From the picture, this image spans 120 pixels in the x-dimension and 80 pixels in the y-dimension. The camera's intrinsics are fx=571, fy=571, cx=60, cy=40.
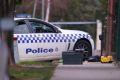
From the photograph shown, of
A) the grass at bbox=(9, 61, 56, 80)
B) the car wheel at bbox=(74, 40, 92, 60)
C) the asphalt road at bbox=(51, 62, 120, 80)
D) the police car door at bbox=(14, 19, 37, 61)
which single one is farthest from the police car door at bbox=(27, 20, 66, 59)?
the grass at bbox=(9, 61, 56, 80)

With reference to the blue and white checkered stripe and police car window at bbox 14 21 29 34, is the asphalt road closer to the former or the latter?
the blue and white checkered stripe

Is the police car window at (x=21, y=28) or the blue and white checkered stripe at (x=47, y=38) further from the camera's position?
the police car window at (x=21, y=28)

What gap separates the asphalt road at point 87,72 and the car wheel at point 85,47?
2.28m

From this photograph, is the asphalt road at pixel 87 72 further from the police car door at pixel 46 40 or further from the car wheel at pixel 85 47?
the car wheel at pixel 85 47

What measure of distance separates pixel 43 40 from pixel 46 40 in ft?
0.36

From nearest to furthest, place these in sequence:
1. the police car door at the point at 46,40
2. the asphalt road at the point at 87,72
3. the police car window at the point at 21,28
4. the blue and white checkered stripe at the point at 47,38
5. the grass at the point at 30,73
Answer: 1. the grass at the point at 30,73
2. the asphalt road at the point at 87,72
3. the blue and white checkered stripe at the point at 47,38
4. the police car window at the point at 21,28
5. the police car door at the point at 46,40

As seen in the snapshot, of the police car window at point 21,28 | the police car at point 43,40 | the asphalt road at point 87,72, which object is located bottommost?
the asphalt road at point 87,72

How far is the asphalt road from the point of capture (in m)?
12.5

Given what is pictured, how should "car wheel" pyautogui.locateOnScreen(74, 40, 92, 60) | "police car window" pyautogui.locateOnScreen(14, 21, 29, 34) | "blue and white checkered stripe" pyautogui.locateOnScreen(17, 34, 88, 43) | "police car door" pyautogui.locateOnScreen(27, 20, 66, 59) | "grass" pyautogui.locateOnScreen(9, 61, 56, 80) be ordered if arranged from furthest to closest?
1. "car wheel" pyautogui.locateOnScreen(74, 40, 92, 60)
2. "police car door" pyautogui.locateOnScreen(27, 20, 66, 59)
3. "police car window" pyautogui.locateOnScreen(14, 21, 29, 34)
4. "blue and white checkered stripe" pyautogui.locateOnScreen(17, 34, 88, 43)
5. "grass" pyautogui.locateOnScreen(9, 61, 56, 80)

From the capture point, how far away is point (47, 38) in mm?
17188

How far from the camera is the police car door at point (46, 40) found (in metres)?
17.1

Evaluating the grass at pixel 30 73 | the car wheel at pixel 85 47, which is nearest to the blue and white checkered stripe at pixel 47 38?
the car wheel at pixel 85 47

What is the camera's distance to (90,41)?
17906mm

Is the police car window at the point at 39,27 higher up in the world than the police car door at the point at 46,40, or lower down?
higher up
